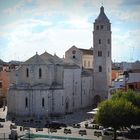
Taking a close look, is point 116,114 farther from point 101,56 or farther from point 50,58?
point 101,56

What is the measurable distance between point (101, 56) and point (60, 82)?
11.5m

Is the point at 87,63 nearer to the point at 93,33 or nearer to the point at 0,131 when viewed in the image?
the point at 93,33

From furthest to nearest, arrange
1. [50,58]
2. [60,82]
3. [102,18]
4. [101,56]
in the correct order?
[101,56], [102,18], [50,58], [60,82]

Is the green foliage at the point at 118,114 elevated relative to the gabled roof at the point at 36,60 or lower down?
lower down

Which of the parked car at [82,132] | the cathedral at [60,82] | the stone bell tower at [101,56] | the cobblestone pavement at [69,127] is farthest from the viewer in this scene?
the stone bell tower at [101,56]

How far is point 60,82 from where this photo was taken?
232ft

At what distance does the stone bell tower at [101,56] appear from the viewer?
3071 inches

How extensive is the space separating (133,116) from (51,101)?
22.0 m

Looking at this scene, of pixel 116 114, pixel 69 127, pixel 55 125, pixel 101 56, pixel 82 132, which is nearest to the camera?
pixel 116 114

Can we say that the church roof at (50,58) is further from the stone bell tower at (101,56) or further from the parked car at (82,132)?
the parked car at (82,132)

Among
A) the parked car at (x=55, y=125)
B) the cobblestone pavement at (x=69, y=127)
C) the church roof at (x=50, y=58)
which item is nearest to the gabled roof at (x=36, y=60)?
the church roof at (x=50, y=58)

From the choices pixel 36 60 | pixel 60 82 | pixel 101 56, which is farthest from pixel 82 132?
pixel 101 56

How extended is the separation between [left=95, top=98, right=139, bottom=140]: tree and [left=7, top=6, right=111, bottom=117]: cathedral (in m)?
20.7

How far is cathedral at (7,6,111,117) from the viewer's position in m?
67.8
